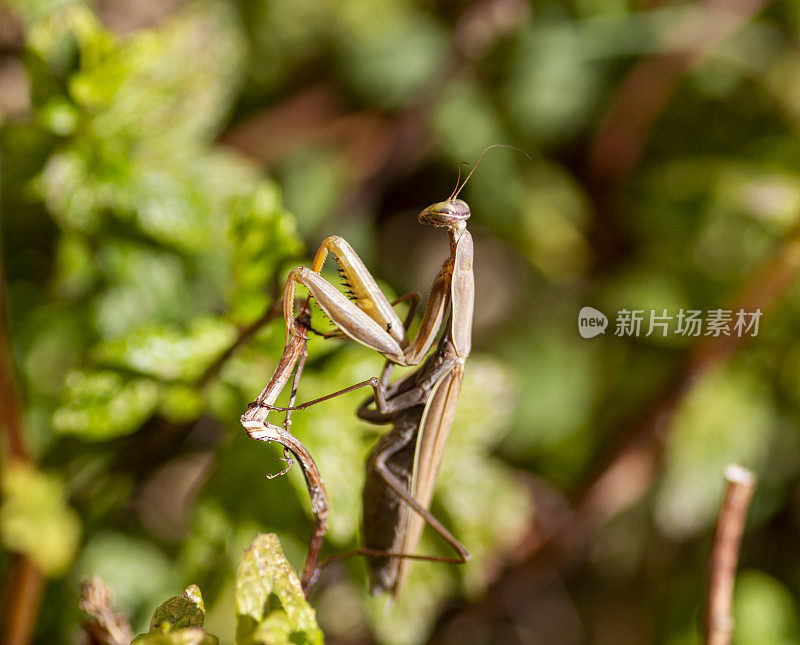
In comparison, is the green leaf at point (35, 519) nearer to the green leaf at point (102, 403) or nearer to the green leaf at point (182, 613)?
the green leaf at point (102, 403)

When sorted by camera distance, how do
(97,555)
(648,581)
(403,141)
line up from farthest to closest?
(403,141)
(648,581)
(97,555)

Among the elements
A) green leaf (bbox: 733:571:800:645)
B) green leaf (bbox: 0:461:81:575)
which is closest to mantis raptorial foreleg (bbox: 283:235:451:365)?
green leaf (bbox: 0:461:81:575)

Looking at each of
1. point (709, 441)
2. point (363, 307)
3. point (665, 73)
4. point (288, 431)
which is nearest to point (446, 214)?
point (363, 307)

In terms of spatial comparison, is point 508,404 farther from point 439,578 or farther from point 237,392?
point 237,392

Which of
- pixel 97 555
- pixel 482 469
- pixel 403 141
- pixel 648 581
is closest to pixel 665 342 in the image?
pixel 648 581

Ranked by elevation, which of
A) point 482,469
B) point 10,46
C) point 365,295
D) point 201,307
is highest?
point 10,46
